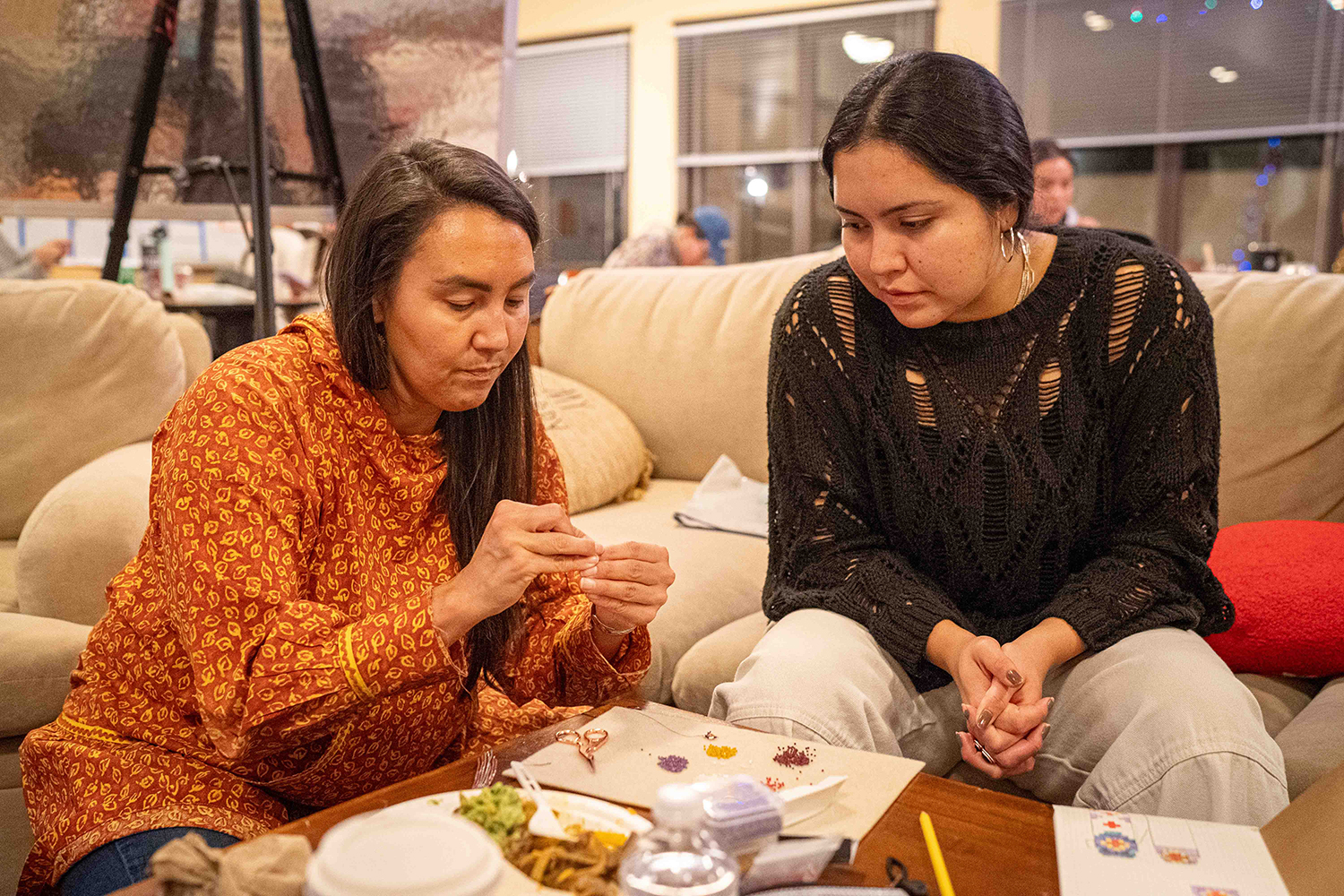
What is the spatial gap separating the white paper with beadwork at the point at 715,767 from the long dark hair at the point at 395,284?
12.0 inches

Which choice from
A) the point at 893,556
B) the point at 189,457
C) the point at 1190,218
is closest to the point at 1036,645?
the point at 893,556

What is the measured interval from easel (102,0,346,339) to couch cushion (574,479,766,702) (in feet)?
2.87

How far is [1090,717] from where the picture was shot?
127cm

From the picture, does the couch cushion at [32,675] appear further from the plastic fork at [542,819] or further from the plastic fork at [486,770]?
the plastic fork at [542,819]

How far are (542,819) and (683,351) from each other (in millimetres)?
1933

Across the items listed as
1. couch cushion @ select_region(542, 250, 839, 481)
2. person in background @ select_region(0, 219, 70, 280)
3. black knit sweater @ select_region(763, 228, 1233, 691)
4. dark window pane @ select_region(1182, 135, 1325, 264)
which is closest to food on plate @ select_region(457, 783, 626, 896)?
black knit sweater @ select_region(763, 228, 1233, 691)

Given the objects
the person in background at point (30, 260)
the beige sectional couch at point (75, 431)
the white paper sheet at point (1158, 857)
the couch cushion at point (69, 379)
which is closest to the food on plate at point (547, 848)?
the white paper sheet at point (1158, 857)

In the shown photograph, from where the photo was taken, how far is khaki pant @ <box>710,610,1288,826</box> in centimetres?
111

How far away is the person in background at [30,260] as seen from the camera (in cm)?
343

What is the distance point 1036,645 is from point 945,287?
1.48 feet

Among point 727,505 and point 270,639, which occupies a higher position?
point 270,639

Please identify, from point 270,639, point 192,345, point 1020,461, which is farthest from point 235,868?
point 192,345

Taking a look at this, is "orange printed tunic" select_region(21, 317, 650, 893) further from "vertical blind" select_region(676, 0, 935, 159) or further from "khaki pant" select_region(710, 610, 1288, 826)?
"vertical blind" select_region(676, 0, 935, 159)

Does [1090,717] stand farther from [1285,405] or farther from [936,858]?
[1285,405]
